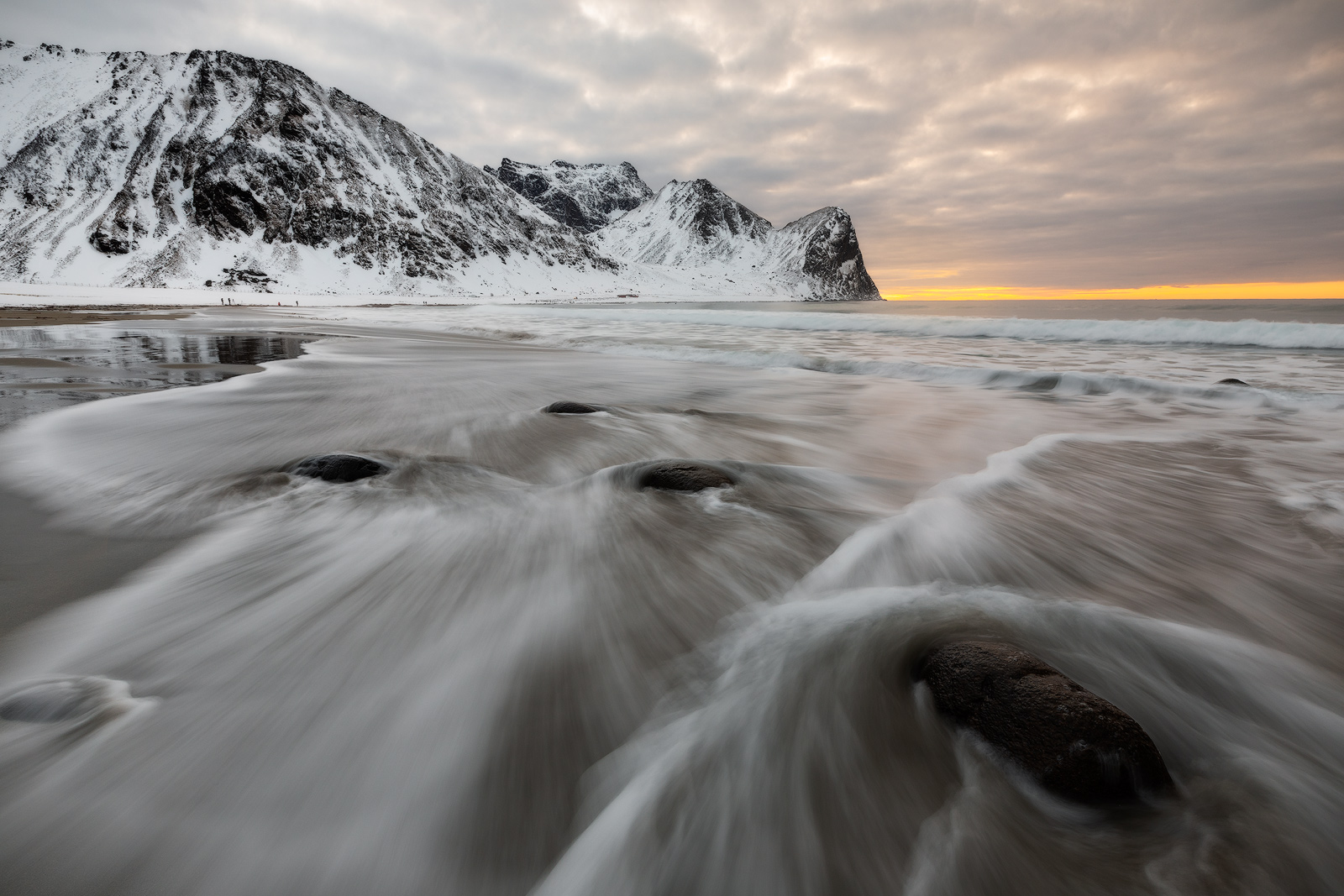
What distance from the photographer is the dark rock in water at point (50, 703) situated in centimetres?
143

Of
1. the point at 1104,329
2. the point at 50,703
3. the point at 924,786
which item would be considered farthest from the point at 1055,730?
the point at 1104,329

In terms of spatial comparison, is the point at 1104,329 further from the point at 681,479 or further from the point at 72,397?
the point at 72,397

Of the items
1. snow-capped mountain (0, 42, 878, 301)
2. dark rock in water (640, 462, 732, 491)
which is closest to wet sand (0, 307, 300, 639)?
dark rock in water (640, 462, 732, 491)

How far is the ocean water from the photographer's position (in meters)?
1.18

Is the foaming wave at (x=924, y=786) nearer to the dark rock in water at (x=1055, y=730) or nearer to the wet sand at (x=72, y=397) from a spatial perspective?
the dark rock in water at (x=1055, y=730)

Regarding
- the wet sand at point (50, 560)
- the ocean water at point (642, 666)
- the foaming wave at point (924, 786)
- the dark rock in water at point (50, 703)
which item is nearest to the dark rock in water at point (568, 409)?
the ocean water at point (642, 666)

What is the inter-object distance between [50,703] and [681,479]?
2.57 meters

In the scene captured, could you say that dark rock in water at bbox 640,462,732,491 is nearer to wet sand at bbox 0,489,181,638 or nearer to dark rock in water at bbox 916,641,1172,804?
dark rock in water at bbox 916,641,1172,804

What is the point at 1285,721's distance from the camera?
5.29ft

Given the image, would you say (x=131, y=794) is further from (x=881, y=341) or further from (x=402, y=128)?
(x=402, y=128)

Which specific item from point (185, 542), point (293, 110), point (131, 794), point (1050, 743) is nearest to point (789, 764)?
point (1050, 743)

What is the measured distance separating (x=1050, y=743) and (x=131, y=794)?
205 centimetres

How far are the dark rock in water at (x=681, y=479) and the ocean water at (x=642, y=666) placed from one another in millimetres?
89

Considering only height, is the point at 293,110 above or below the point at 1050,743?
above
